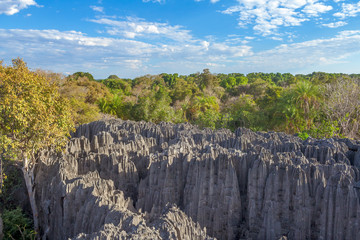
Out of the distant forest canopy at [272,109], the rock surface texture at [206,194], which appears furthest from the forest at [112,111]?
the rock surface texture at [206,194]

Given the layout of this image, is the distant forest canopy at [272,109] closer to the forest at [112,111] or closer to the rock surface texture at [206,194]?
the forest at [112,111]

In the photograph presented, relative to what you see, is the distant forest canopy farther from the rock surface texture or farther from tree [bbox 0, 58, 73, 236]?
the rock surface texture

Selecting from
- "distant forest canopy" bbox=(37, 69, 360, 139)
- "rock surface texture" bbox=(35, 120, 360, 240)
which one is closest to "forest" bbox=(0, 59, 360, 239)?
"distant forest canopy" bbox=(37, 69, 360, 139)

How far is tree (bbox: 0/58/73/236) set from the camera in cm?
1108

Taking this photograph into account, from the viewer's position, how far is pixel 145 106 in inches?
1451

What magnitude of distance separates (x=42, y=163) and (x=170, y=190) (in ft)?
24.5

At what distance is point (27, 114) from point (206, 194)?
29.3ft

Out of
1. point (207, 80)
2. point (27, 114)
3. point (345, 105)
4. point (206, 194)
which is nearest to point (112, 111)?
point (207, 80)

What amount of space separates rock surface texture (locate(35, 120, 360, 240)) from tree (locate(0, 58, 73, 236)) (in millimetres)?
1780

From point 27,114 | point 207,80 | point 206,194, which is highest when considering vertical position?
point 207,80

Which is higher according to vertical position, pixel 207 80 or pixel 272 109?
pixel 207 80

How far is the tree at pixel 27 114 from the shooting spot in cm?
1108

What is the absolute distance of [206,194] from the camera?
447 inches

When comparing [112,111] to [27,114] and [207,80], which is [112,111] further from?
[27,114]
